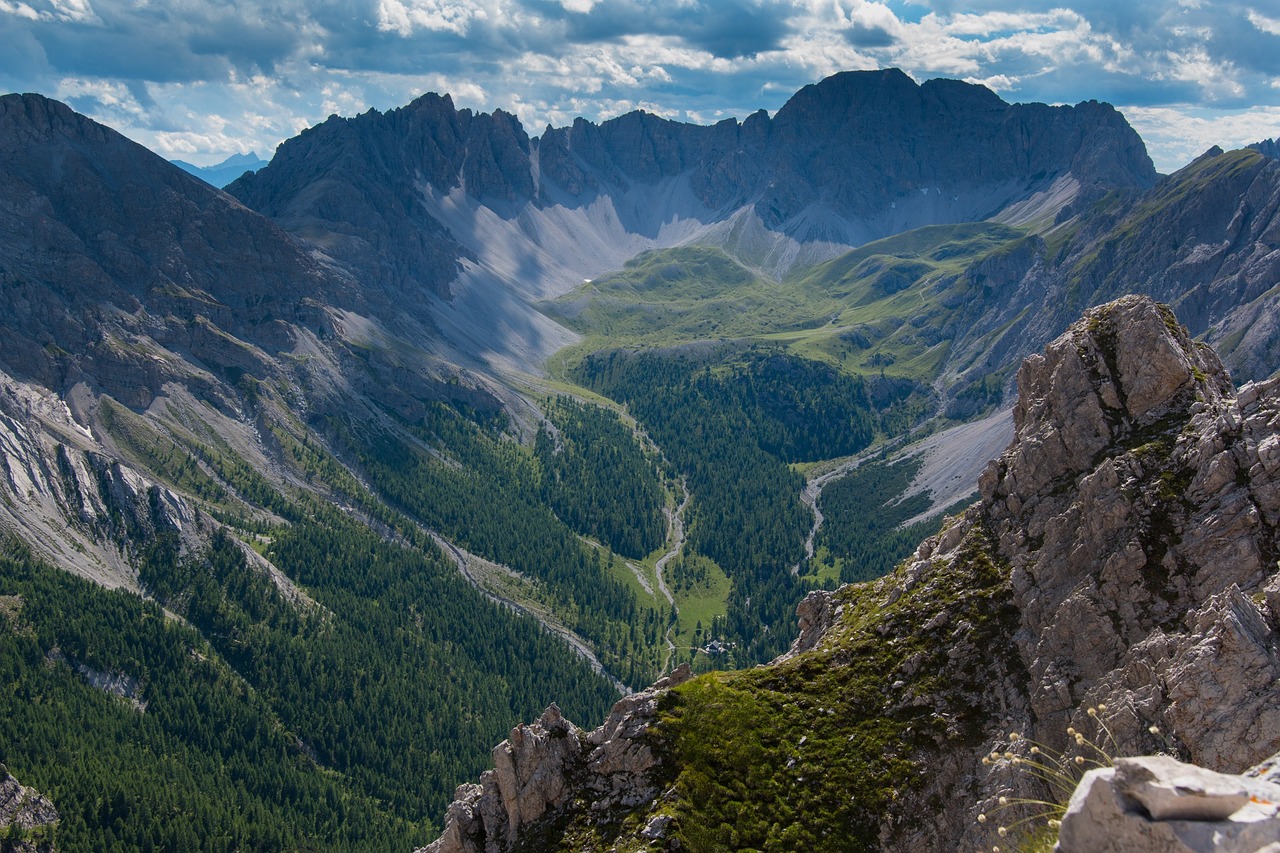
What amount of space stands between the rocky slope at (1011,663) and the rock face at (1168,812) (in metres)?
25.8

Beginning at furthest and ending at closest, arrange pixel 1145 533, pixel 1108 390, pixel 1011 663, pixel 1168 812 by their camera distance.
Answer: pixel 1108 390 → pixel 1011 663 → pixel 1145 533 → pixel 1168 812

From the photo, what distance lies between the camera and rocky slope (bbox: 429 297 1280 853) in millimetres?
43125

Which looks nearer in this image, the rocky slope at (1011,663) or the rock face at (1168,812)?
the rock face at (1168,812)

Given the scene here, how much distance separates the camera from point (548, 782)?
52.0 metres

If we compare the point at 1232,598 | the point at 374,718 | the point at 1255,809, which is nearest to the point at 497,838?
the point at 1232,598

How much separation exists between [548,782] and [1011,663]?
29033 millimetres

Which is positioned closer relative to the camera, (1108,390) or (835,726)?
(835,726)

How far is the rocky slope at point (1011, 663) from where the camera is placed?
43.1m

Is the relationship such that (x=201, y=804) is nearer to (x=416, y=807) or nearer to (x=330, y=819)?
(x=330, y=819)

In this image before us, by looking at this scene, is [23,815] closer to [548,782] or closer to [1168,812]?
[548,782]

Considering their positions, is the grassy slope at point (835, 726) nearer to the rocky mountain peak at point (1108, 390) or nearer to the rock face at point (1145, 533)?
the rock face at point (1145, 533)

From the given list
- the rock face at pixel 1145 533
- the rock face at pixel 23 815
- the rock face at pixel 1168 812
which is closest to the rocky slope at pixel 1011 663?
the rock face at pixel 1145 533

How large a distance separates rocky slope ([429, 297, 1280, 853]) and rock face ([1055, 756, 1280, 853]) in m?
25.8

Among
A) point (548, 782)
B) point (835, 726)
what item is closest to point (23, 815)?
point (548, 782)
